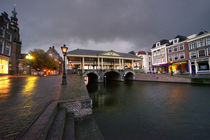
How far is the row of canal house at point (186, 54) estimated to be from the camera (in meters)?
21.5

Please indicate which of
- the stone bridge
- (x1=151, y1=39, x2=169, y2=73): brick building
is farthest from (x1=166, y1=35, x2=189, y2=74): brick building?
the stone bridge

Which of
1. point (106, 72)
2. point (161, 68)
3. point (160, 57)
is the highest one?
point (160, 57)

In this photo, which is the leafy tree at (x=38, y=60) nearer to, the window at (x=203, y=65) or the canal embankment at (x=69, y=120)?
the canal embankment at (x=69, y=120)

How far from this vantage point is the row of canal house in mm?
21453

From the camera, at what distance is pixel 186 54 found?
971 inches

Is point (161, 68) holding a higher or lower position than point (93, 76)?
higher

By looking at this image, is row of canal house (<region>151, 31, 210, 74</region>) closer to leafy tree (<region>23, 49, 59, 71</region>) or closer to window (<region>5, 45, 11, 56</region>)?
leafy tree (<region>23, 49, 59, 71</region>)

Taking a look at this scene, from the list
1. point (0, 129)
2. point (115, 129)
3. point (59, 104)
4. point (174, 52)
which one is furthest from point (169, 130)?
point (174, 52)

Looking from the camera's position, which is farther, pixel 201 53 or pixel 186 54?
pixel 186 54

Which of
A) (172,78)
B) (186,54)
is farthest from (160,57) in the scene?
(172,78)

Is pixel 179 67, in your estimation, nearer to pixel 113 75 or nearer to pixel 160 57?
pixel 160 57

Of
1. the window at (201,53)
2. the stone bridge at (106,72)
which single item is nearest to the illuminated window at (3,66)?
the stone bridge at (106,72)

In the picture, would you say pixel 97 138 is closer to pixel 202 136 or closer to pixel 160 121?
pixel 160 121

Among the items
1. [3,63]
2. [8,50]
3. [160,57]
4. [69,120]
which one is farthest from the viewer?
[160,57]
